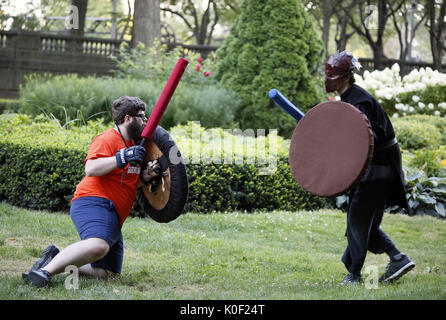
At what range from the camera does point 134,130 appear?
436 centimetres

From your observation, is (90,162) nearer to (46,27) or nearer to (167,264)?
(167,264)

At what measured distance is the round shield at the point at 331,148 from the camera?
3.94m

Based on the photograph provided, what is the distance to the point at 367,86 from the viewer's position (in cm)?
1338

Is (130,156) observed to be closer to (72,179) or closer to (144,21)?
(72,179)

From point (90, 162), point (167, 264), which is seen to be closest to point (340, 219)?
point (167, 264)

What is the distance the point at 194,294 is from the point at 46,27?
2920cm

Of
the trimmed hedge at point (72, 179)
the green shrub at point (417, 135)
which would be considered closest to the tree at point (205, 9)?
the green shrub at point (417, 135)

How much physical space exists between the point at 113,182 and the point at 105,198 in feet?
0.44

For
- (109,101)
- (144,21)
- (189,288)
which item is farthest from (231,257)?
(144,21)

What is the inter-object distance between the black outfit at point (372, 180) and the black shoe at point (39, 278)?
2.26 meters

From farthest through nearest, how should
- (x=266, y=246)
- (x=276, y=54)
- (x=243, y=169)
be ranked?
(x=276, y=54), (x=243, y=169), (x=266, y=246)

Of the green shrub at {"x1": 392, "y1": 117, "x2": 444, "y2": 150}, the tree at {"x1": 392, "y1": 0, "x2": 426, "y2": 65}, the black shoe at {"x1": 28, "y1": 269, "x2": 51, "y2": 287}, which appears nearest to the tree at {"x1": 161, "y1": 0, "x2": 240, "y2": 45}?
the tree at {"x1": 392, "y1": 0, "x2": 426, "y2": 65}

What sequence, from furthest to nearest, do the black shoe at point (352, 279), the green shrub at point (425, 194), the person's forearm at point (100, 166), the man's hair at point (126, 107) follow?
the green shrub at point (425, 194)
the black shoe at point (352, 279)
the man's hair at point (126, 107)
the person's forearm at point (100, 166)

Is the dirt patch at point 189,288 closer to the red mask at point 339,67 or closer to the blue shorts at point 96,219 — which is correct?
the blue shorts at point 96,219
